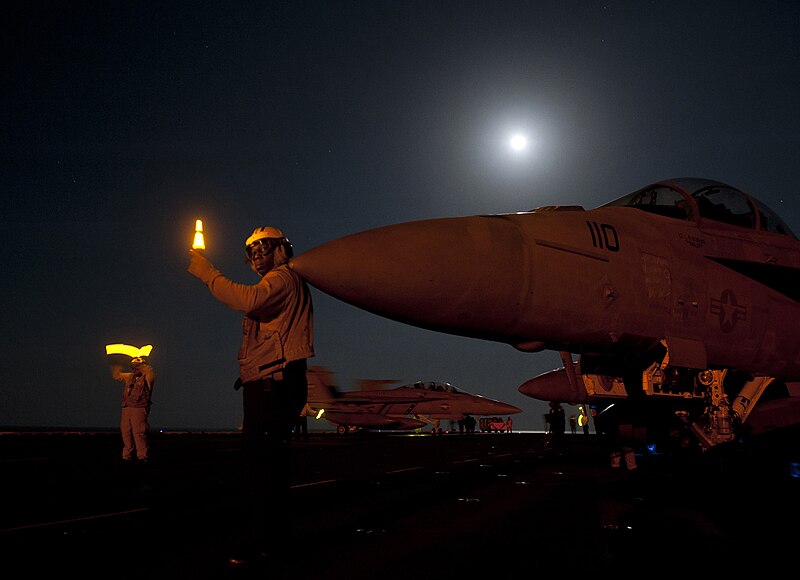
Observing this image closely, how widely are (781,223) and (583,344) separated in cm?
409

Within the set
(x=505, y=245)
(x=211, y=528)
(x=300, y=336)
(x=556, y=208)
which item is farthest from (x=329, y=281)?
(x=556, y=208)

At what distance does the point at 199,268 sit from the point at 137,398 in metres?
9.28

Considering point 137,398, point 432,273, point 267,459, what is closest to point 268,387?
point 267,459

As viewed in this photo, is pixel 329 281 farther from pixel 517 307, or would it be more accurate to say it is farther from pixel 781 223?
pixel 781 223

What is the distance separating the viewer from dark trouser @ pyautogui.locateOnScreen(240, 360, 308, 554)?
3.49 meters

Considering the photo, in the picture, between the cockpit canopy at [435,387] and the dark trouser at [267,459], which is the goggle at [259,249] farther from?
the cockpit canopy at [435,387]

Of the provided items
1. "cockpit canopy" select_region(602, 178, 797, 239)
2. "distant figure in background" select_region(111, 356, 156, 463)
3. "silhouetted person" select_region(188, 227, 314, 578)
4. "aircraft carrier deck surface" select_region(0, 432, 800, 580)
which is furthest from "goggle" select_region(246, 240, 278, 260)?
"distant figure in background" select_region(111, 356, 156, 463)

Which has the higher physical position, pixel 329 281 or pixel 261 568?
pixel 329 281

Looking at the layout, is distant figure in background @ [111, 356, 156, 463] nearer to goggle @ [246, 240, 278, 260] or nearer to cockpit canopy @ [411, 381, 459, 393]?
goggle @ [246, 240, 278, 260]


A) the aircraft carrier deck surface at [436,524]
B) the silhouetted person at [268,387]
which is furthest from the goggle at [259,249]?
the aircraft carrier deck surface at [436,524]

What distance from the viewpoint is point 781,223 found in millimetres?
7707

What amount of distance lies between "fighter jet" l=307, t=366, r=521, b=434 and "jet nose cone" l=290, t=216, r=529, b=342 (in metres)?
32.4

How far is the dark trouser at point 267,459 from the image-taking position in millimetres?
3490

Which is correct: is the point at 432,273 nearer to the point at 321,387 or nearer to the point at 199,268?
the point at 199,268
